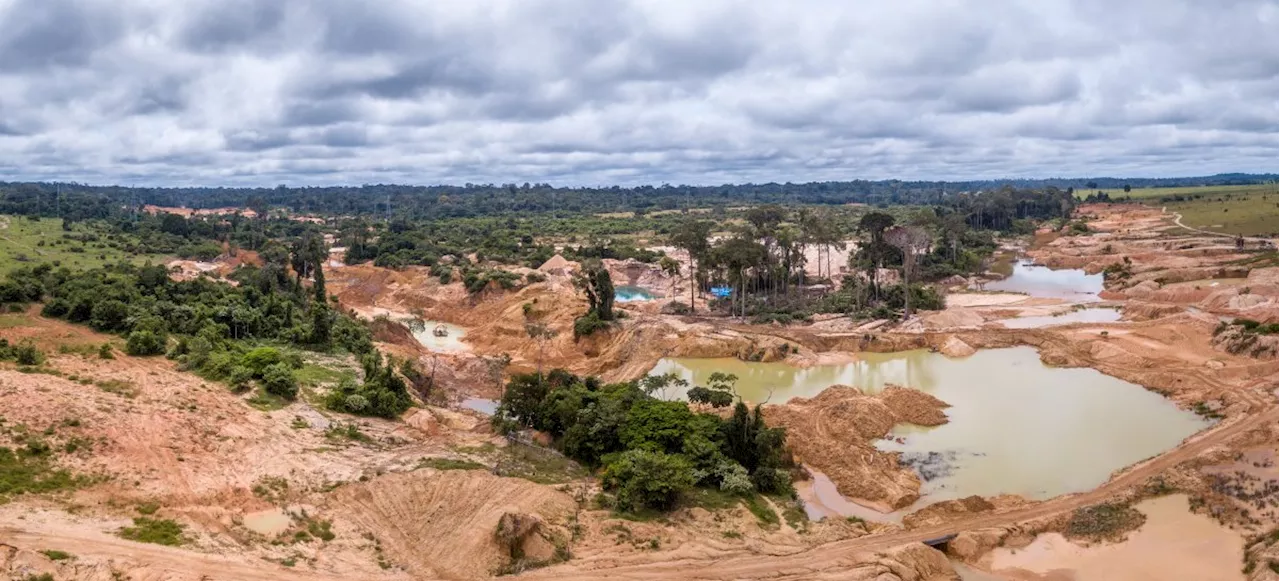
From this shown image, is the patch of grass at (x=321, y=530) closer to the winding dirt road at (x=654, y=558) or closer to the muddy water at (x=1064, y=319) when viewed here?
the winding dirt road at (x=654, y=558)

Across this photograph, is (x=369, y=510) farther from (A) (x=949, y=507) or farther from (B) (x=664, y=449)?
(A) (x=949, y=507)

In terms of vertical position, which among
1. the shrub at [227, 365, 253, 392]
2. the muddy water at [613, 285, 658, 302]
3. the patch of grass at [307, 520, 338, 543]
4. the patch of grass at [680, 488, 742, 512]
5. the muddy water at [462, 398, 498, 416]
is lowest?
the muddy water at [462, 398, 498, 416]

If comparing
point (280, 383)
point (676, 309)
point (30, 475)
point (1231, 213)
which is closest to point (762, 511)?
point (280, 383)

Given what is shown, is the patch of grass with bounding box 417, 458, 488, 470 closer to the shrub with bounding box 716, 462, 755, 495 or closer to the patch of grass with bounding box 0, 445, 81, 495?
the shrub with bounding box 716, 462, 755, 495

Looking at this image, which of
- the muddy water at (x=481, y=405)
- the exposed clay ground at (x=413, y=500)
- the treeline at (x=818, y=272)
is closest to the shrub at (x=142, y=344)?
the exposed clay ground at (x=413, y=500)

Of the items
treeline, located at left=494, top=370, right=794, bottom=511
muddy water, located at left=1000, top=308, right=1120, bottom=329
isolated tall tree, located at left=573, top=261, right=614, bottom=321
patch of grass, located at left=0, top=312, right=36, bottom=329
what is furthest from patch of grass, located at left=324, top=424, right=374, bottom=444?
muddy water, located at left=1000, top=308, right=1120, bottom=329

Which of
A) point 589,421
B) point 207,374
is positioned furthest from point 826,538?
point 207,374
